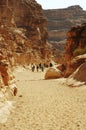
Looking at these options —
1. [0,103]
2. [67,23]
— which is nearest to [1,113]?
[0,103]

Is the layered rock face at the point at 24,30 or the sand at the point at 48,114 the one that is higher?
the sand at the point at 48,114

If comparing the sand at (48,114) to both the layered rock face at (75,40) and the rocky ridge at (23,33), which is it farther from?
the rocky ridge at (23,33)

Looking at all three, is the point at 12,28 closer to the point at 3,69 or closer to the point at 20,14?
the point at 20,14

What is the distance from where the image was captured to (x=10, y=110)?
38.2 ft

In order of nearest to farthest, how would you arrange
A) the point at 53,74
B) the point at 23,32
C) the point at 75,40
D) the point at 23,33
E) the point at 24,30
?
1. the point at 53,74
2. the point at 75,40
3. the point at 23,33
4. the point at 23,32
5. the point at 24,30

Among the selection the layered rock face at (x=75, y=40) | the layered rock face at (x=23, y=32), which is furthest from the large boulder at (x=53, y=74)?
the layered rock face at (x=23, y=32)

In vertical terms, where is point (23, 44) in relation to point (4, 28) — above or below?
below

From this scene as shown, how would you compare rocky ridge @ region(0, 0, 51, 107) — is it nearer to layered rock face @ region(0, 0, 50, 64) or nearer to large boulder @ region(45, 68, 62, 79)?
layered rock face @ region(0, 0, 50, 64)

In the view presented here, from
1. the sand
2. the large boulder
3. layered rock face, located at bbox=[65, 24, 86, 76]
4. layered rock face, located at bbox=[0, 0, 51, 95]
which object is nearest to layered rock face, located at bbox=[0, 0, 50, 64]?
layered rock face, located at bbox=[0, 0, 51, 95]

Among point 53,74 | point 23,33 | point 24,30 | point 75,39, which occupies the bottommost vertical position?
point 23,33

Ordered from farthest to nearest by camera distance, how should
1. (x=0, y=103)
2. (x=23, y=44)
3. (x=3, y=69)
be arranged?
(x=23, y=44)
(x=3, y=69)
(x=0, y=103)

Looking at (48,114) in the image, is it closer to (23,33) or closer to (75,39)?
(75,39)

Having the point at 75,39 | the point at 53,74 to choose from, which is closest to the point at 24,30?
the point at 75,39

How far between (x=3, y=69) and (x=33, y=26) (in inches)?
3252
